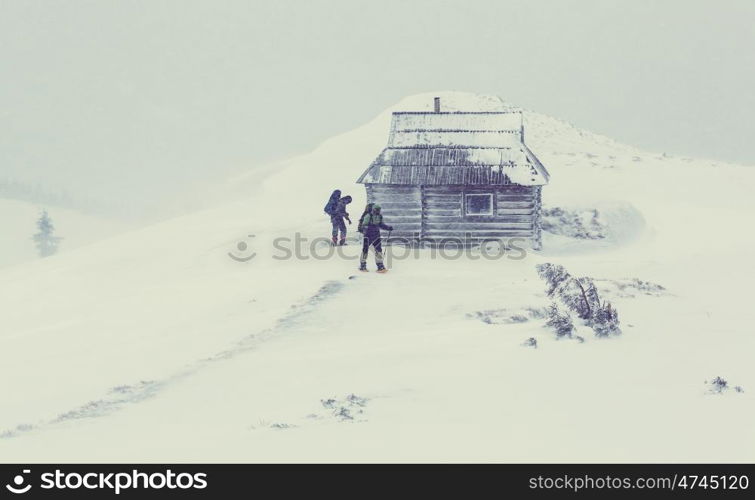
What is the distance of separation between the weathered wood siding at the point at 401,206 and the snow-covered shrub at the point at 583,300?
817 cm

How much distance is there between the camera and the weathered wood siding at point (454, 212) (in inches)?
902

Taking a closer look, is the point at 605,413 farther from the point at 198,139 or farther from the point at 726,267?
the point at 198,139

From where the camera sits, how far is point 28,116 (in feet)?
483

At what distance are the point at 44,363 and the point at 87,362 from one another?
34.4 inches

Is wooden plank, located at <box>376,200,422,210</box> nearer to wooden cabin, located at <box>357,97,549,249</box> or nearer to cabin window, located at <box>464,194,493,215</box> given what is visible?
wooden cabin, located at <box>357,97,549,249</box>

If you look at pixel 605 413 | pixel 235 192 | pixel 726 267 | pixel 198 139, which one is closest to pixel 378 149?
pixel 235 192

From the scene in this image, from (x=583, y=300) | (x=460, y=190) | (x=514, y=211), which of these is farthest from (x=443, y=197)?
(x=583, y=300)

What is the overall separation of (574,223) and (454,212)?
17.0 ft

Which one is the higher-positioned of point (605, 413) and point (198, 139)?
point (198, 139)

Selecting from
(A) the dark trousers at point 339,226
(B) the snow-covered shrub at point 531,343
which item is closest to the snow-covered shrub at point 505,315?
(B) the snow-covered shrub at point 531,343

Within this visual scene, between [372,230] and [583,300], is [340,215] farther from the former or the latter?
[583,300]

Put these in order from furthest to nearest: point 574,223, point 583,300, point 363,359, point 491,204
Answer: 1. point 574,223
2. point 491,204
3. point 583,300
4. point 363,359

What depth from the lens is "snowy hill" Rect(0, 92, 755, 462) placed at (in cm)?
834

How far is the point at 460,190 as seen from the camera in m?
23.0
